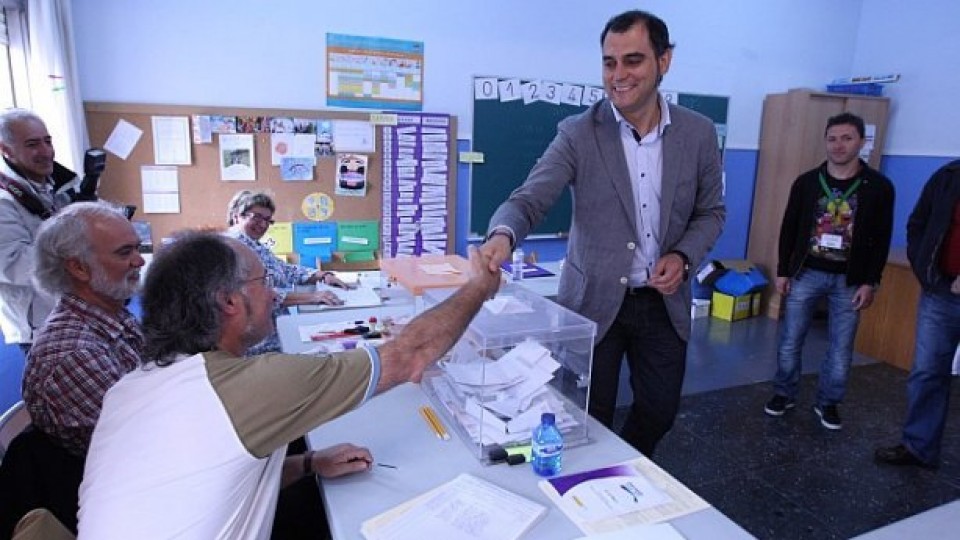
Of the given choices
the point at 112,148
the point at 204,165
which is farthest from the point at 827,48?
the point at 112,148

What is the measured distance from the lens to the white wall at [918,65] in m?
4.79

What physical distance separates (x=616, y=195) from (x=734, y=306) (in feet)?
12.5

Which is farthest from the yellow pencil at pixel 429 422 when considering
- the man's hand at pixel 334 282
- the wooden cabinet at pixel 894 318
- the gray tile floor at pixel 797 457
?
the wooden cabinet at pixel 894 318

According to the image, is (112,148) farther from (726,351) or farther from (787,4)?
(787,4)

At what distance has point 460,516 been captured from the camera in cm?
112

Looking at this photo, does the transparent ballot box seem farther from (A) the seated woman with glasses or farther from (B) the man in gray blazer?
(A) the seated woman with glasses

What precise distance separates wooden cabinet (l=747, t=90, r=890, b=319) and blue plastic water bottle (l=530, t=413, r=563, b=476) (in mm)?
4625

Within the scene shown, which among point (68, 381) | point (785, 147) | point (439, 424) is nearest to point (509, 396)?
point (439, 424)

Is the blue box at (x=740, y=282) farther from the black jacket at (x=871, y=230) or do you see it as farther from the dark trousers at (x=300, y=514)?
the dark trousers at (x=300, y=514)

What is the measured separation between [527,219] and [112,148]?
2.85 meters

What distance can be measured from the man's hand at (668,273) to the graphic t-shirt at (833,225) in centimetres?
187

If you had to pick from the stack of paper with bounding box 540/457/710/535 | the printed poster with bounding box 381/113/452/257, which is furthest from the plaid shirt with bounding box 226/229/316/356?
the stack of paper with bounding box 540/457/710/535

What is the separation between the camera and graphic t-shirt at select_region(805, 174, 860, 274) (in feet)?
10.0

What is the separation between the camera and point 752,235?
17.9ft
